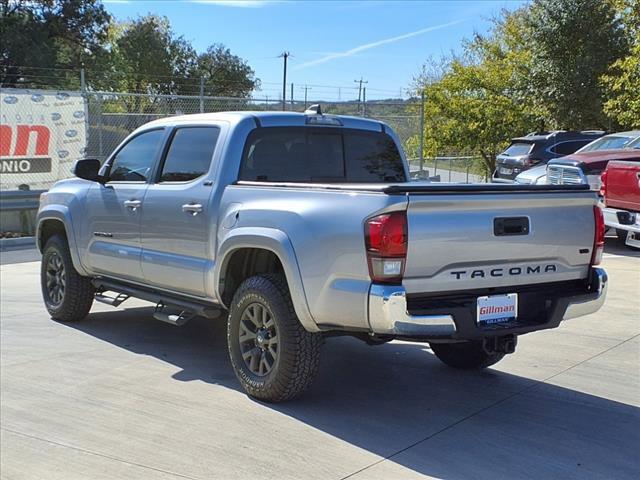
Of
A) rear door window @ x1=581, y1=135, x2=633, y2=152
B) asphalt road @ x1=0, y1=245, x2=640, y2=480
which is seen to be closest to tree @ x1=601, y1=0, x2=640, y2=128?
rear door window @ x1=581, y1=135, x2=633, y2=152

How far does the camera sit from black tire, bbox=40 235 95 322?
726cm

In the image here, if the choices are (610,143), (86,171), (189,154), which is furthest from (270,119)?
(610,143)

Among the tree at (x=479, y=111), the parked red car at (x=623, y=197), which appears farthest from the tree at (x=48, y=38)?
the parked red car at (x=623, y=197)

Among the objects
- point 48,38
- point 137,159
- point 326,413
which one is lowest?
point 326,413

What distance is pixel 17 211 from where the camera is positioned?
553 inches

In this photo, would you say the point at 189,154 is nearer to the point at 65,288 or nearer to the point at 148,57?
the point at 65,288

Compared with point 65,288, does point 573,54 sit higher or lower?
higher

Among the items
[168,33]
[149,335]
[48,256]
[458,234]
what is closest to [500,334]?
[458,234]

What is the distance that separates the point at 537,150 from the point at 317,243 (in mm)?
13926

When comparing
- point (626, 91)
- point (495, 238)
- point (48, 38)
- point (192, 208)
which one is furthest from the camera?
point (48, 38)

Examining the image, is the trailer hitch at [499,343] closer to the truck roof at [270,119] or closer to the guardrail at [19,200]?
the truck roof at [270,119]

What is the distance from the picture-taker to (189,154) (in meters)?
5.93

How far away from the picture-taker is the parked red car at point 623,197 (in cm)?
1003

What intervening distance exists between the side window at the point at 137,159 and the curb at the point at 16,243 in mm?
6971
